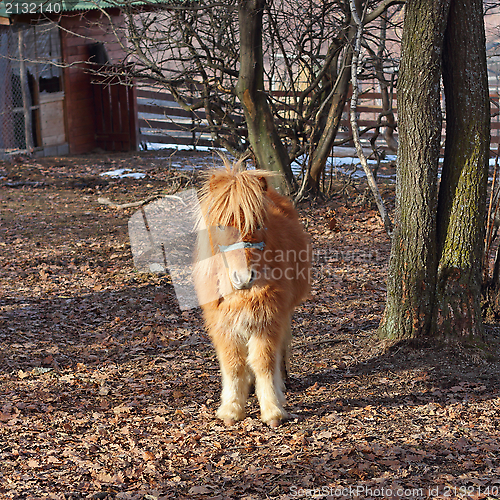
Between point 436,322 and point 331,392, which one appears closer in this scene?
point 331,392

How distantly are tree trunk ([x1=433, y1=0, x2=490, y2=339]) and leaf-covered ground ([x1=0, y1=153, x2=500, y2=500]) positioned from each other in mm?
425

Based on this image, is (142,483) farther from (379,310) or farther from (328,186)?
(328,186)

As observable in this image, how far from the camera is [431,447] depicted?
3701 mm

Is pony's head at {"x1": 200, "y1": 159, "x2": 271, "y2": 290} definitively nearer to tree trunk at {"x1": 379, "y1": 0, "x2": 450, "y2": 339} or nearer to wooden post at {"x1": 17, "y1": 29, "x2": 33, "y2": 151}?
tree trunk at {"x1": 379, "y1": 0, "x2": 450, "y2": 339}

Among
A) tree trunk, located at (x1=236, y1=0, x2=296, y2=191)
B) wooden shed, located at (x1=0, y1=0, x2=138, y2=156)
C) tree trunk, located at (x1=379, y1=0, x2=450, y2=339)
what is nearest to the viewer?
tree trunk, located at (x1=379, y1=0, x2=450, y2=339)

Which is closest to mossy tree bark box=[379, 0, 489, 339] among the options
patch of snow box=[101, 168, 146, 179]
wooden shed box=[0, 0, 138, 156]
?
patch of snow box=[101, 168, 146, 179]

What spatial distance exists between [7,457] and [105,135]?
16383 mm

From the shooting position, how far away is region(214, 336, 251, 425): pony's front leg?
418 cm

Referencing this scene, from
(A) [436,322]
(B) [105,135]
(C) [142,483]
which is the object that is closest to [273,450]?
(C) [142,483]

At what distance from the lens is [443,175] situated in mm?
5023

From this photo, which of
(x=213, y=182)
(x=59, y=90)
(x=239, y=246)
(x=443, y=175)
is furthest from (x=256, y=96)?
(x=59, y=90)

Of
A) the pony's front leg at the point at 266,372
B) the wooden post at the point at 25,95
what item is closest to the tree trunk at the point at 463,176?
the pony's front leg at the point at 266,372

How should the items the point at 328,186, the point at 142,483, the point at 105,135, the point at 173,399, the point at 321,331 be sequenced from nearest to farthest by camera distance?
1. the point at 142,483
2. the point at 173,399
3. the point at 321,331
4. the point at 328,186
5. the point at 105,135

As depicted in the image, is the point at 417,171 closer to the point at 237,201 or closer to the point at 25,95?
the point at 237,201
